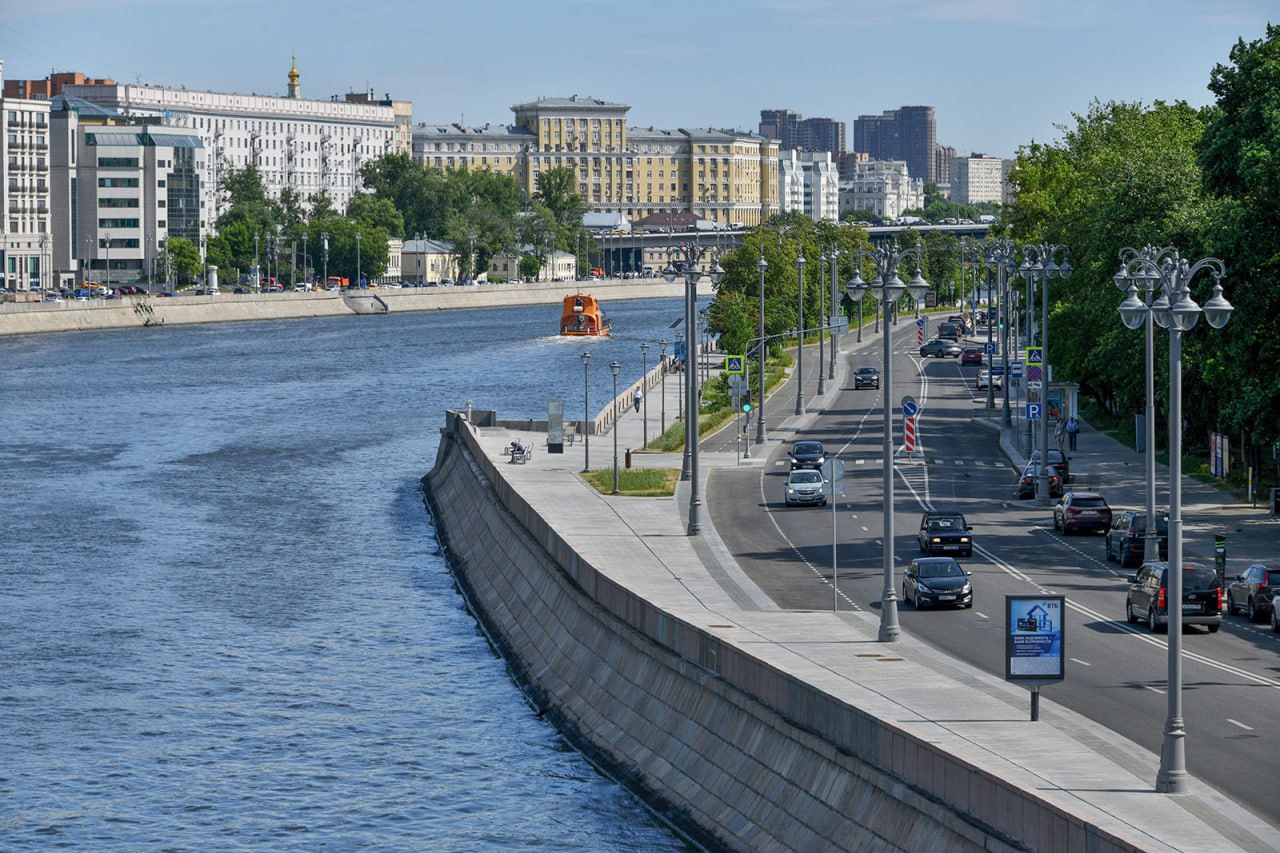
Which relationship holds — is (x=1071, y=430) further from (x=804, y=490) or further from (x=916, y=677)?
(x=916, y=677)

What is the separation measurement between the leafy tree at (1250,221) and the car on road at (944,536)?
860 centimetres

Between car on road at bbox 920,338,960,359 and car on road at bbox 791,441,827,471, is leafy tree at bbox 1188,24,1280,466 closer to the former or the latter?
car on road at bbox 791,441,827,471

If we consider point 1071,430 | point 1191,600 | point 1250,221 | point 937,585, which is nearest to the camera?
point 1191,600

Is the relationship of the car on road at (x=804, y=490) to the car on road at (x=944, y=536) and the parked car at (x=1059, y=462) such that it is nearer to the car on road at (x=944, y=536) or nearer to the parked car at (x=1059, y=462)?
the parked car at (x=1059, y=462)

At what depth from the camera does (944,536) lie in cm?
5350

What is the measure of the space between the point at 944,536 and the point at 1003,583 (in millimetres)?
4807

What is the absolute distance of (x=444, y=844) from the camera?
35.6 metres

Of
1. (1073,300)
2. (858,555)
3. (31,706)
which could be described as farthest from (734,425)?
(31,706)

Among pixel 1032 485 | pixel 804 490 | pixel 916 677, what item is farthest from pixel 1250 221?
pixel 916 677

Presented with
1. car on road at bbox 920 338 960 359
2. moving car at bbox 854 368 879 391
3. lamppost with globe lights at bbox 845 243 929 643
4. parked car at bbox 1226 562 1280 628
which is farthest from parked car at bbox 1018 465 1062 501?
car on road at bbox 920 338 960 359

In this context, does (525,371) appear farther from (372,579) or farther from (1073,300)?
(372,579)

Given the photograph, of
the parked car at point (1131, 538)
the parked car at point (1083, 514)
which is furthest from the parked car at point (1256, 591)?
the parked car at point (1083, 514)

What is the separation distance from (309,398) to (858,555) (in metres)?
80.3

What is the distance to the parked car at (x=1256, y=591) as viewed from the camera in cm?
4272
